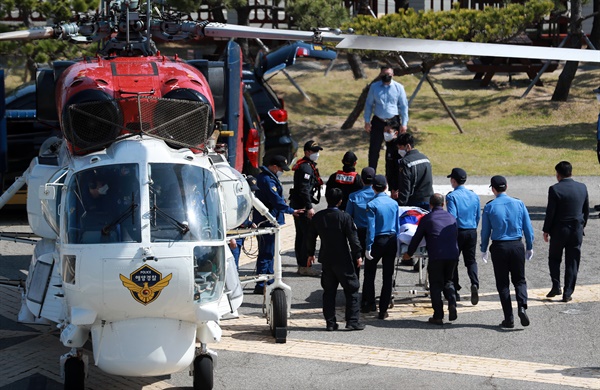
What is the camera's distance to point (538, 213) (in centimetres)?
1675

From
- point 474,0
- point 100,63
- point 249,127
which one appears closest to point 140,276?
point 100,63

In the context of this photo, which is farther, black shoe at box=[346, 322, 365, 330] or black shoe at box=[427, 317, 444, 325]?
black shoe at box=[427, 317, 444, 325]

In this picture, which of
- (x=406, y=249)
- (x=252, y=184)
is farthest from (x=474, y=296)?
(x=252, y=184)

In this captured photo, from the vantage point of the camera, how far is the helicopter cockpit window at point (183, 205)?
838 cm

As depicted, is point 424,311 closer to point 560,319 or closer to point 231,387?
point 560,319

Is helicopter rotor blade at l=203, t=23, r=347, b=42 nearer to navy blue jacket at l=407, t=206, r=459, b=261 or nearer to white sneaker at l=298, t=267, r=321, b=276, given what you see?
navy blue jacket at l=407, t=206, r=459, b=261

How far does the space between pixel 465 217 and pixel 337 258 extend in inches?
73.3

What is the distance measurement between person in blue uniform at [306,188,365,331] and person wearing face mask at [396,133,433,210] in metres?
2.30

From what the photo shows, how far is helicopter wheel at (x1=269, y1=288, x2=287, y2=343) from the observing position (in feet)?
34.1

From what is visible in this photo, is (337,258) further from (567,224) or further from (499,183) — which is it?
(567,224)

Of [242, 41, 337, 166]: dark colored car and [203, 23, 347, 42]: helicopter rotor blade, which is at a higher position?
[203, 23, 347, 42]: helicopter rotor blade

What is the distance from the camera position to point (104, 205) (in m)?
8.49

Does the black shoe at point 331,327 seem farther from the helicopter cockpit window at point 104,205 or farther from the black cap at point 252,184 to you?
the helicopter cockpit window at point 104,205

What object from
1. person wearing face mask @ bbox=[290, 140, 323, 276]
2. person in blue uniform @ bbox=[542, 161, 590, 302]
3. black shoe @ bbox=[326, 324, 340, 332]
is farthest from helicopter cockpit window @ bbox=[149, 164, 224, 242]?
person in blue uniform @ bbox=[542, 161, 590, 302]
